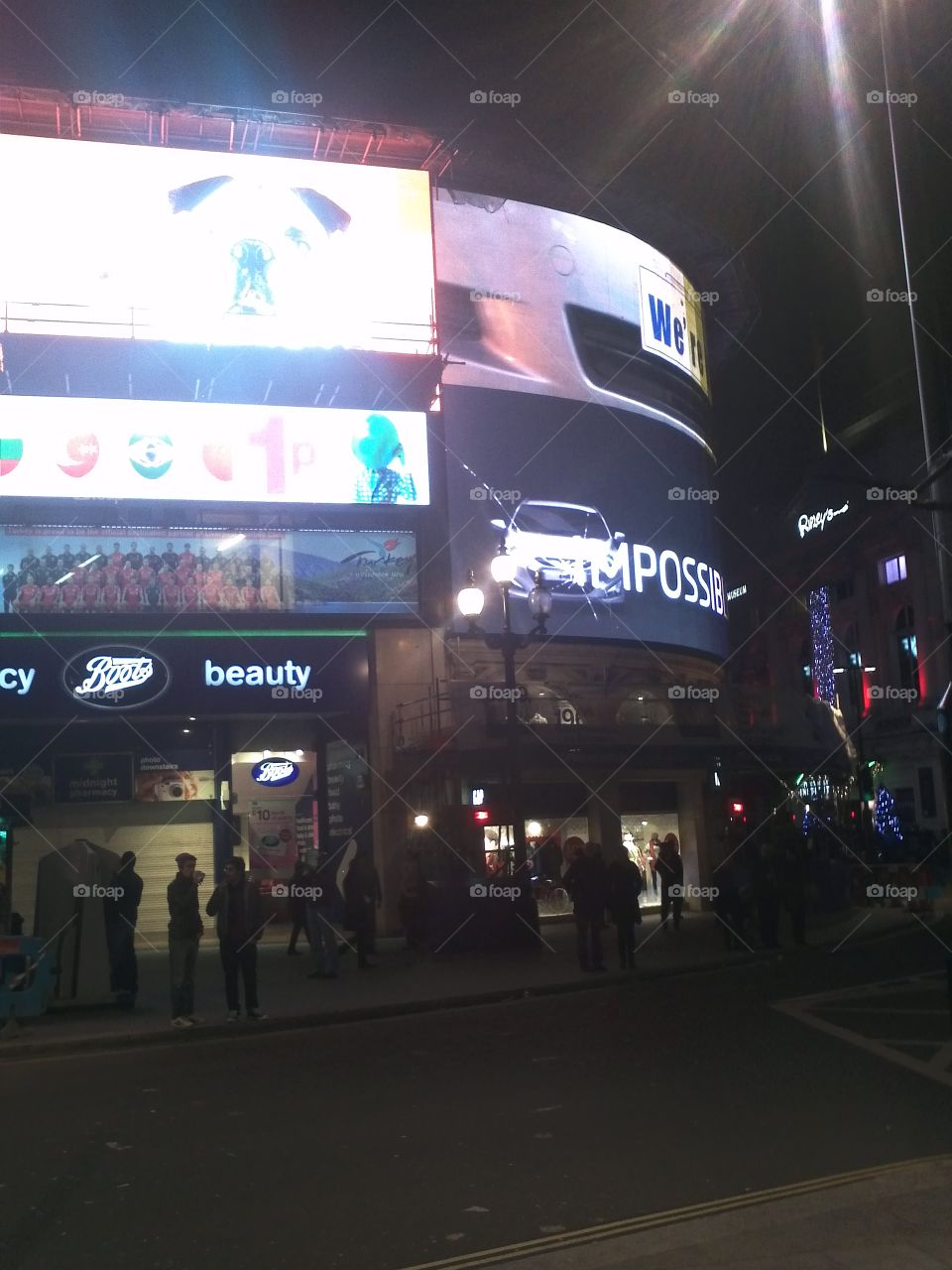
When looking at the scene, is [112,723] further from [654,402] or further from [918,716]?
[918,716]

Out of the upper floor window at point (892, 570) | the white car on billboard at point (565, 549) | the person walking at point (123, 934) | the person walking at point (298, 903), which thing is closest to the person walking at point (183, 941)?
the person walking at point (123, 934)

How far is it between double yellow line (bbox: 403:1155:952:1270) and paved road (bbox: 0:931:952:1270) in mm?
94

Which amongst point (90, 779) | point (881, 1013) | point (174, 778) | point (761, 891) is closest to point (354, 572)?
point (174, 778)

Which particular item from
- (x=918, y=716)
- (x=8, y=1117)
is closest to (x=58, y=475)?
(x=8, y=1117)

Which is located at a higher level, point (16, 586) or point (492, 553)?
point (492, 553)

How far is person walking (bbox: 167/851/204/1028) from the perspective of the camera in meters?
13.2

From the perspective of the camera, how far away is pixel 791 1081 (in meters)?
8.48

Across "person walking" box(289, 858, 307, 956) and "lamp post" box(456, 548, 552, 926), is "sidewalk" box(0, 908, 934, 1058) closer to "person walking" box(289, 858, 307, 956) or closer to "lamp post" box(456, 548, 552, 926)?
"person walking" box(289, 858, 307, 956)

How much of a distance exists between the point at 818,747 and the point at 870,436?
1471 inches

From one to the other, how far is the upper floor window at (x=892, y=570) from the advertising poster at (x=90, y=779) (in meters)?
48.3

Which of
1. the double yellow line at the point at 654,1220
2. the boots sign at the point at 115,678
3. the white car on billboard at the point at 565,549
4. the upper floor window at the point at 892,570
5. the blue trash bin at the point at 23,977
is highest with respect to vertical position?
the upper floor window at the point at 892,570

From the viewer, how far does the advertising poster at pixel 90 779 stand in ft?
80.3

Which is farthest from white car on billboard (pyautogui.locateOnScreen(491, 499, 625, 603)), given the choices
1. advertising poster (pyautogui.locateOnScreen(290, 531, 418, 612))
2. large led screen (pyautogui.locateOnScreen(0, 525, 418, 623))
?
large led screen (pyautogui.locateOnScreen(0, 525, 418, 623))

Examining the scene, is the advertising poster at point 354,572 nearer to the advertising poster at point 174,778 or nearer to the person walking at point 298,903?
the advertising poster at point 174,778
